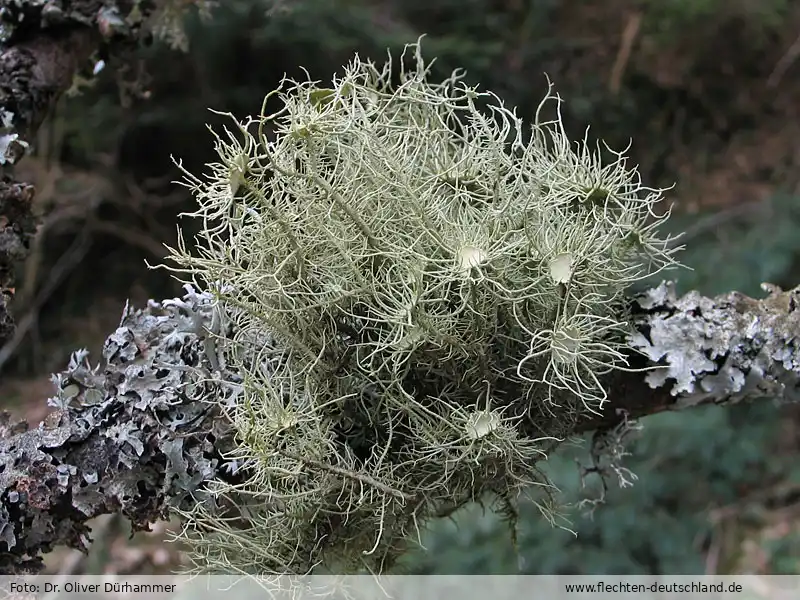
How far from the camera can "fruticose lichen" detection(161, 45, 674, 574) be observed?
462mm

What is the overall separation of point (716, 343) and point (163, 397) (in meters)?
0.44

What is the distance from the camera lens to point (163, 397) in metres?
0.52

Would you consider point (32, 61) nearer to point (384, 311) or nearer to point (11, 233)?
point (11, 233)

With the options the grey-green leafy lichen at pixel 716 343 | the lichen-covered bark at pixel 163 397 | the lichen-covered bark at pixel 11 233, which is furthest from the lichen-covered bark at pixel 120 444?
the grey-green leafy lichen at pixel 716 343

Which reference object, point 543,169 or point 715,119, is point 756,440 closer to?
point 715,119

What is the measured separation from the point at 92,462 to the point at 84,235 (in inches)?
60.8

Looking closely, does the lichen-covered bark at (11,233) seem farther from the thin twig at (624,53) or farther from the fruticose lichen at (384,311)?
the thin twig at (624,53)

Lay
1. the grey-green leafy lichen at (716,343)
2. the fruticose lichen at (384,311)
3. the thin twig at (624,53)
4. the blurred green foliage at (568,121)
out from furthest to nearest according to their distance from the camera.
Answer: the thin twig at (624,53), the blurred green foliage at (568,121), the grey-green leafy lichen at (716,343), the fruticose lichen at (384,311)

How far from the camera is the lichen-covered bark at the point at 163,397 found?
0.52 meters

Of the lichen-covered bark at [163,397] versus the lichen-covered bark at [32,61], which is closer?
the lichen-covered bark at [163,397]

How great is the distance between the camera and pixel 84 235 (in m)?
1.91

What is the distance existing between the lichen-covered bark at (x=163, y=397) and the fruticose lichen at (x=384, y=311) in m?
0.03

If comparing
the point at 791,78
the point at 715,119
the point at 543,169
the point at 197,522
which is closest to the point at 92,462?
the point at 197,522

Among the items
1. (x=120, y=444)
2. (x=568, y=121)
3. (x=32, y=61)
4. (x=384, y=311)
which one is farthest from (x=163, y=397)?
(x=568, y=121)
